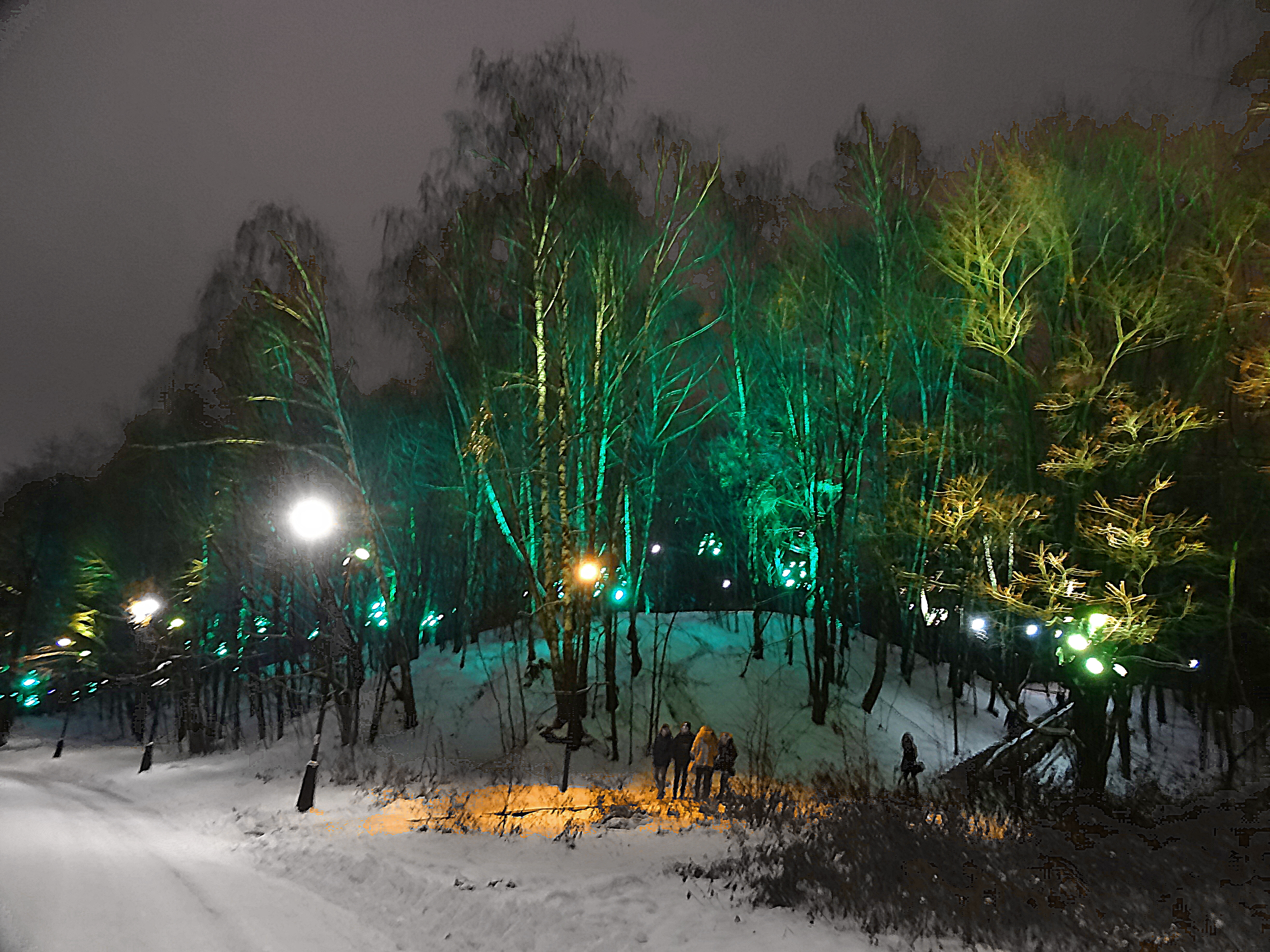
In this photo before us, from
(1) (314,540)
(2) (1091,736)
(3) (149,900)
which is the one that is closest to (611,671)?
(1) (314,540)

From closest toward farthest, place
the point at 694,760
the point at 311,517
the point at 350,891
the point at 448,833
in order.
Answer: the point at 350,891 → the point at 311,517 → the point at 448,833 → the point at 694,760

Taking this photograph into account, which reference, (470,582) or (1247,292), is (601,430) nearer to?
(1247,292)

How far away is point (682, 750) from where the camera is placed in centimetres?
1185

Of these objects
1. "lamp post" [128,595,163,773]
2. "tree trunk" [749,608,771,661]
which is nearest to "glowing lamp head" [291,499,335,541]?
"lamp post" [128,595,163,773]

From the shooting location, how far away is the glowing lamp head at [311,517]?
9.09m

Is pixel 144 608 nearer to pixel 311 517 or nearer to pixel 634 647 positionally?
pixel 311 517

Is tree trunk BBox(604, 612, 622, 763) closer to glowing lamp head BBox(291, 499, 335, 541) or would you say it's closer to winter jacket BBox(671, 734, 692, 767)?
winter jacket BBox(671, 734, 692, 767)

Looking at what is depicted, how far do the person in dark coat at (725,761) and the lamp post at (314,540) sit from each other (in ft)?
21.4

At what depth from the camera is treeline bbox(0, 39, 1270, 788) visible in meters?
10.8

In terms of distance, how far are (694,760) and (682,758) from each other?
1.01ft

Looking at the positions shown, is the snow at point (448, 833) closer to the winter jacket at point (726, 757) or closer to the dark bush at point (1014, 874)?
the dark bush at point (1014, 874)

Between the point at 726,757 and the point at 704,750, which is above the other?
the point at 704,750

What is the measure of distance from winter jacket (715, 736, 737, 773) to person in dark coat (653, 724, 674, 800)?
811mm

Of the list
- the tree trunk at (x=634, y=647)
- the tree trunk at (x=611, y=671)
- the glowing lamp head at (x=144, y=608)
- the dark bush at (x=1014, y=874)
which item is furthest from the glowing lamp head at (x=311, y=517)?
the glowing lamp head at (x=144, y=608)
